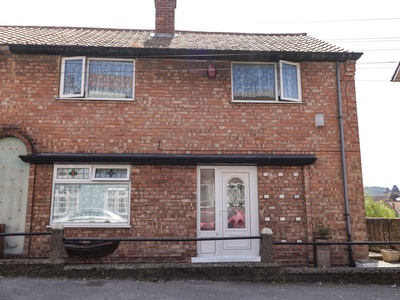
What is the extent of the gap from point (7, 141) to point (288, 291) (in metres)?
6.72

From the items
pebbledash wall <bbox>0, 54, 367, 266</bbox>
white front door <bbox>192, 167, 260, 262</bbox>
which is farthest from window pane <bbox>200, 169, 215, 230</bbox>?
pebbledash wall <bbox>0, 54, 367, 266</bbox>

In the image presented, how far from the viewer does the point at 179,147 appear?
773 centimetres

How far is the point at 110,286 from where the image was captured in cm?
532

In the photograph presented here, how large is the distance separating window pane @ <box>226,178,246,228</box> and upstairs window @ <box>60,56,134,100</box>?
10.6ft

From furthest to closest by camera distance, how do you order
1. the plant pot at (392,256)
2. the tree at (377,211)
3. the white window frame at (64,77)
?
the tree at (377,211) → the plant pot at (392,256) → the white window frame at (64,77)

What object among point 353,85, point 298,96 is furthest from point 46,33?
point 353,85

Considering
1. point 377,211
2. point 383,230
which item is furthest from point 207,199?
point 377,211

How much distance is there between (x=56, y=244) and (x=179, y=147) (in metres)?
3.29

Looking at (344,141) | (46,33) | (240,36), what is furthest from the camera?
(240,36)

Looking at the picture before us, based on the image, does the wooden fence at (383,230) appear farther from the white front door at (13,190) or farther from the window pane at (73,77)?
the white front door at (13,190)

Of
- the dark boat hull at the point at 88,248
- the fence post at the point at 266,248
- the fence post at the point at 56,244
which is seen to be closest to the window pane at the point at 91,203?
the dark boat hull at the point at 88,248

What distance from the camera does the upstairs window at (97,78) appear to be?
7859 mm

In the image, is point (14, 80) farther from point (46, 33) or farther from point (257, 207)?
point (257, 207)

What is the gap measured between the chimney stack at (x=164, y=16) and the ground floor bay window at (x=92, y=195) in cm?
518
